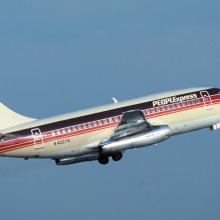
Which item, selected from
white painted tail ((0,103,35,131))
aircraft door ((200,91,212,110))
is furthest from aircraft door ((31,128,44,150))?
aircraft door ((200,91,212,110))

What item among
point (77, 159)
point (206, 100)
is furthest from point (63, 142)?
point (206, 100)

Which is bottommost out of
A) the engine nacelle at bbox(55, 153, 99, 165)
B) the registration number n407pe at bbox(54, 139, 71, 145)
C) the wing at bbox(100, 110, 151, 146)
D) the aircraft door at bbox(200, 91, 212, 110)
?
the engine nacelle at bbox(55, 153, 99, 165)

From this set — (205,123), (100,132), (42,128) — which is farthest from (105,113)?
(205,123)

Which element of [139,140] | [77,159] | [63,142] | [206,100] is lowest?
[77,159]

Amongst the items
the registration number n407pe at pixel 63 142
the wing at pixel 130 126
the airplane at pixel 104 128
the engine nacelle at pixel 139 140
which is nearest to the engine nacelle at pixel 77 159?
the airplane at pixel 104 128

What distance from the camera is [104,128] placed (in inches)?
2226

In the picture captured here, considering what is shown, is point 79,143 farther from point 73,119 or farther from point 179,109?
point 179,109

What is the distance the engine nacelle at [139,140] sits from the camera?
55312mm

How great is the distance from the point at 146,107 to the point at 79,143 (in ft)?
24.0

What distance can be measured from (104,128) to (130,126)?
239 centimetres

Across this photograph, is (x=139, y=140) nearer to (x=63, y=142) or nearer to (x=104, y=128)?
(x=104, y=128)

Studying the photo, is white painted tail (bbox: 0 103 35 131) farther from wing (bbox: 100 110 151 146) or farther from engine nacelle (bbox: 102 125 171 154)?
engine nacelle (bbox: 102 125 171 154)

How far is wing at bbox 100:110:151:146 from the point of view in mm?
55781

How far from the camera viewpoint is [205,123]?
61.3 meters
